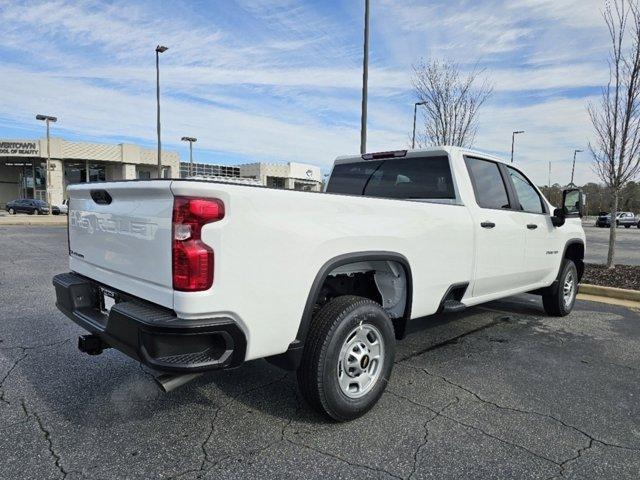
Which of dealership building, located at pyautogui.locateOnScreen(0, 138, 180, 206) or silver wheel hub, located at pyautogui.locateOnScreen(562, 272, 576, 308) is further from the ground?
dealership building, located at pyautogui.locateOnScreen(0, 138, 180, 206)

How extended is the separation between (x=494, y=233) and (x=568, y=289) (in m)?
2.56

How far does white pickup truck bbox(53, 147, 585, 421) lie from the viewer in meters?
2.35

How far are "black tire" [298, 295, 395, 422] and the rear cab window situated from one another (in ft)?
5.46

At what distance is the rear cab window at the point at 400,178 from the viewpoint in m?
4.32

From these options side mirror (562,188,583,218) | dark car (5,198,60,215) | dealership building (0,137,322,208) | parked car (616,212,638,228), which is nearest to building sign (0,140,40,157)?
dealership building (0,137,322,208)

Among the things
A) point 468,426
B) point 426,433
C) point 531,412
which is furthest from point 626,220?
point 426,433

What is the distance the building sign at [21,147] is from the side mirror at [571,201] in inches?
1940

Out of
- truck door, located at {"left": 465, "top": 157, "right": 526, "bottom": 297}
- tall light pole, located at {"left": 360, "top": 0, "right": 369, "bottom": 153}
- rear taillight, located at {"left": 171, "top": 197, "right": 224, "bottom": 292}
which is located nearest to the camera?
rear taillight, located at {"left": 171, "top": 197, "right": 224, "bottom": 292}

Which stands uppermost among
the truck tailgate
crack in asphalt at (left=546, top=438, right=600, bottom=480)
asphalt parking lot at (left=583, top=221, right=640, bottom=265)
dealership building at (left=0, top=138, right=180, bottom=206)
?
dealership building at (left=0, top=138, right=180, bottom=206)

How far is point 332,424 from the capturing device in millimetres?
3035

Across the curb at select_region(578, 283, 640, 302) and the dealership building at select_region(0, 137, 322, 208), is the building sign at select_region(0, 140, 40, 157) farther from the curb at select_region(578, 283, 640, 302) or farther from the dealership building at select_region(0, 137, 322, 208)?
the curb at select_region(578, 283, 640, 302)

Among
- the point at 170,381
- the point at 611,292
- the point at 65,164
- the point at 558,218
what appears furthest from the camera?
the point at 65,164

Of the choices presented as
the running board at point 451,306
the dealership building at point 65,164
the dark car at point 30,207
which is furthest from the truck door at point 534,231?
the dealership building at point 65,164

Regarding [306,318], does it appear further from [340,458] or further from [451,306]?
[451,306]
